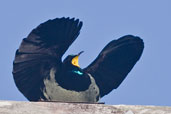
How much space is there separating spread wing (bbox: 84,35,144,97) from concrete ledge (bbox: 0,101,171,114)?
3.70ft

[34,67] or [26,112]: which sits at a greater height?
[34,67]

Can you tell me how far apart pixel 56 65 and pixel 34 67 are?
0.31 m

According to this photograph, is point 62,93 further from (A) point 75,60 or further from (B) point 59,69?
(A) point 75,60

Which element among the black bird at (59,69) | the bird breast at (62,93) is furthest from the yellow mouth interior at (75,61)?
the bird breast at (62,93)

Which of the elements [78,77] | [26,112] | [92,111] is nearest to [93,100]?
[78,77]

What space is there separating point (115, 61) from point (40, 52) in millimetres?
1145

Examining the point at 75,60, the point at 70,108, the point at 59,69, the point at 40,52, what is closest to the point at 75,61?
the point at 75,60

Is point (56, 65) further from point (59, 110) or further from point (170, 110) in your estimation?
point (170, 110)

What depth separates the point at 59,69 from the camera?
21.4 feet

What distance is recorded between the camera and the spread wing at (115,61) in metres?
6.86

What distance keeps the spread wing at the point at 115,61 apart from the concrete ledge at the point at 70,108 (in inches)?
44.3

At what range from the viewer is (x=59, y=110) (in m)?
5.55

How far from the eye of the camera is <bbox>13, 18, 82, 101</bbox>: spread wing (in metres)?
6.31

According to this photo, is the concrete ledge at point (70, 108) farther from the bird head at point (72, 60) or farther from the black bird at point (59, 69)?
the bird head at point (72, 60)
